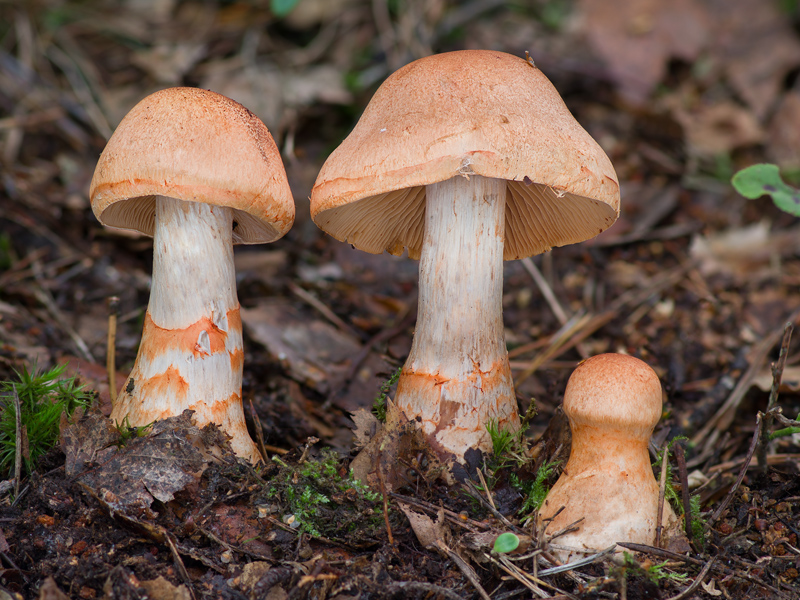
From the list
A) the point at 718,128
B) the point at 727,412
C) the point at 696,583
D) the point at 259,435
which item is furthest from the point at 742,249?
the point at 259,435

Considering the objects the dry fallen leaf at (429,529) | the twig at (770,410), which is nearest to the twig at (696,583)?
the twig at (770,410)

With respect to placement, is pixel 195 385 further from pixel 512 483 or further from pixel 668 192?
pixel 668 192

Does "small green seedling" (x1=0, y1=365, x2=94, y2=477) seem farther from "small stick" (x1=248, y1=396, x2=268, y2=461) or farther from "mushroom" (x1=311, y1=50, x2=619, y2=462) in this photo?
"mushroom" (x1=311, y1=50, x2=619, y2=462)

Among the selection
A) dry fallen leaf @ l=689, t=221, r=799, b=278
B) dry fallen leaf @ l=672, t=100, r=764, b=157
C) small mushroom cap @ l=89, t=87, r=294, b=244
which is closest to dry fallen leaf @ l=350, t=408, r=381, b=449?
small mushroom cap @ l=89, t=87, r=294, b=244

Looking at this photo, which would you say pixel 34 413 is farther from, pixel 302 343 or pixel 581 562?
pixel 581 562

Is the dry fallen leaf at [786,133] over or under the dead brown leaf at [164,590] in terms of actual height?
over

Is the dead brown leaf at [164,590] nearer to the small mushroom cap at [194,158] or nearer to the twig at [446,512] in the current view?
the twig at [446,512]
